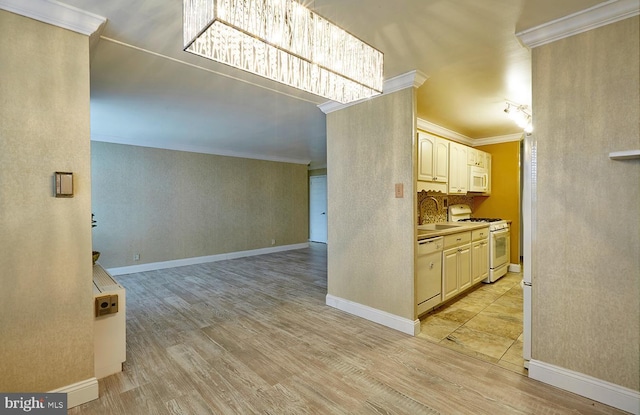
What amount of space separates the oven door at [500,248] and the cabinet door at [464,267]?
0.81 meters

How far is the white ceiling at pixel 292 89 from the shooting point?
71.4 inches

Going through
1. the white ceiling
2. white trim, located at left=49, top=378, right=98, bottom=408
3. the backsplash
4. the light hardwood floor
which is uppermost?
the white ceiling

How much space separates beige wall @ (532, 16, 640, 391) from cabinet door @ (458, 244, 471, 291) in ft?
5.22

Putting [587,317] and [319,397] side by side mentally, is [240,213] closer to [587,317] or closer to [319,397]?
[319,397]

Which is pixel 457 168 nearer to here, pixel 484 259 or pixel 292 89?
pixel 484 259

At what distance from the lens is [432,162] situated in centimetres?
377

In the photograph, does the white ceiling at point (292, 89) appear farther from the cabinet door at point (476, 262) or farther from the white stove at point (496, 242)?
the cabinet door at point (476, 262)

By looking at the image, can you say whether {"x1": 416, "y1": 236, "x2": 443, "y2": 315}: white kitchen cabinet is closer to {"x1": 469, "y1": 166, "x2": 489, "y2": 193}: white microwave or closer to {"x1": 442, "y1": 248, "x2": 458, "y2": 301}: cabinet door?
{"x1": 442, "y1": 248, "x2": 458, "y2": 301}: cabinet door

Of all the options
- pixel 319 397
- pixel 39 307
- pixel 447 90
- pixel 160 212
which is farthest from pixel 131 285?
pixel 447 90

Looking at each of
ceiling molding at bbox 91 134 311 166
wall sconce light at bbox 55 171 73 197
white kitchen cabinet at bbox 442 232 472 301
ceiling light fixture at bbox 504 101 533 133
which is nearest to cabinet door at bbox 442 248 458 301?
white kitchen cabinet at bbox 442 232 472 301

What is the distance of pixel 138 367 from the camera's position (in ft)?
7.39

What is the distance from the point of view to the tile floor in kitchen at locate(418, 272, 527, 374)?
2.45 m

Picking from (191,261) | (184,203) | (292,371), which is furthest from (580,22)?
(191,261)

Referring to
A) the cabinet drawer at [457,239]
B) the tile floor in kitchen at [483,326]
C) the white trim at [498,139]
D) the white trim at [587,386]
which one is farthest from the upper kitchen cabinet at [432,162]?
the white trim at [587,386]
